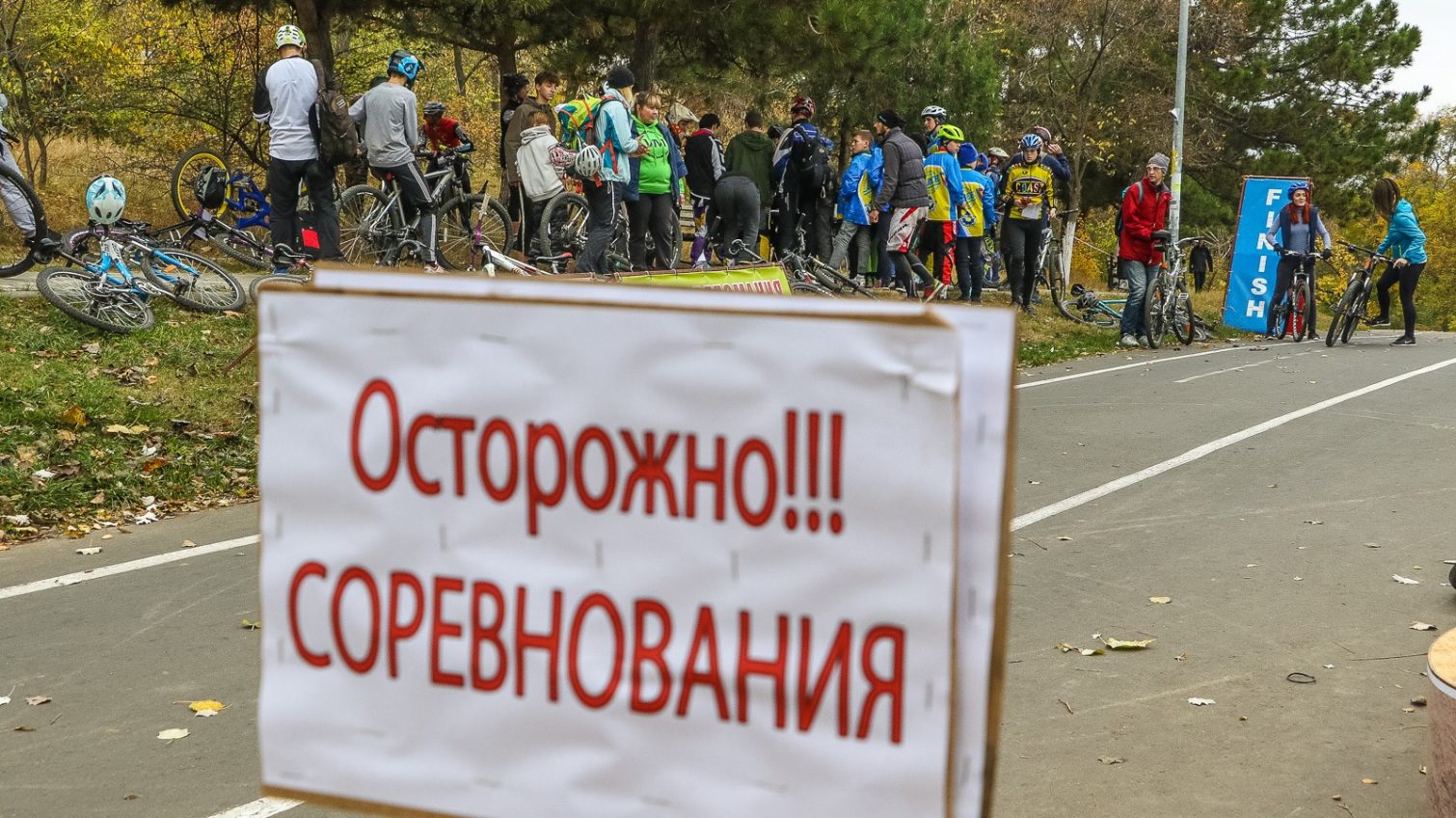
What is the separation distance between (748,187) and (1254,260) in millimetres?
8771

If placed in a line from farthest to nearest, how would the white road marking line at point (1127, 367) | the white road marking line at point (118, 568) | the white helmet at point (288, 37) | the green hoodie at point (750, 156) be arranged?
the green hoodie at point (750, 156)
the white road marking line at point (1127, 367)
the white helmet at point (288, 37)
the white road marking line at point (118, 568)

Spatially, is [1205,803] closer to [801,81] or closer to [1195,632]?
[1195,632]

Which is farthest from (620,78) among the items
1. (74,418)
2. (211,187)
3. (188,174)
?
(74,418)

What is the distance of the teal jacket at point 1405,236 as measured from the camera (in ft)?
60.9

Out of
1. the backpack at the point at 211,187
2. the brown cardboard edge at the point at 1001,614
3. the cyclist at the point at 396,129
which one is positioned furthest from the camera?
the backpack at the point at 211,187

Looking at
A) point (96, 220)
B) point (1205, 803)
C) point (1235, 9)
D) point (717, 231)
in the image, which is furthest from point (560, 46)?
point (1235, 9)

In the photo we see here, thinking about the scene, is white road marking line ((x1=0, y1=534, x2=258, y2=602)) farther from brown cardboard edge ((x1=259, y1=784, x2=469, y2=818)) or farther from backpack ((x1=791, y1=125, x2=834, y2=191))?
backpack ((x1=791, y1=125, x2=834, y2=191))

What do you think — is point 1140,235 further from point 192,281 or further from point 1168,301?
point 192,281

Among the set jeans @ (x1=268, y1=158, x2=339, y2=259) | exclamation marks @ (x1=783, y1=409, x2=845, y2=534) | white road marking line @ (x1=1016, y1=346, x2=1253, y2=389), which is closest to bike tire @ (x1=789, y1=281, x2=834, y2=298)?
white road marking line @ (x1=1016, y1=346, x2=1253, y2=389)

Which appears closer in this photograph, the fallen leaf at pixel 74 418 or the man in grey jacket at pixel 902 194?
the fallen leaf at pixel 74 418

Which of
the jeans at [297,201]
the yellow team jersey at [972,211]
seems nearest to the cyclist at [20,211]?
the jeans at [297,201]

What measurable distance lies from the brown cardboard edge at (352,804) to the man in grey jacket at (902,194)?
14.5 m

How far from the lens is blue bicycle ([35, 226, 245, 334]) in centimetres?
1088

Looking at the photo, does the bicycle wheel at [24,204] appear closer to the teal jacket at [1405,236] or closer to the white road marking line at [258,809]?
the white road marking line at [258,809]
